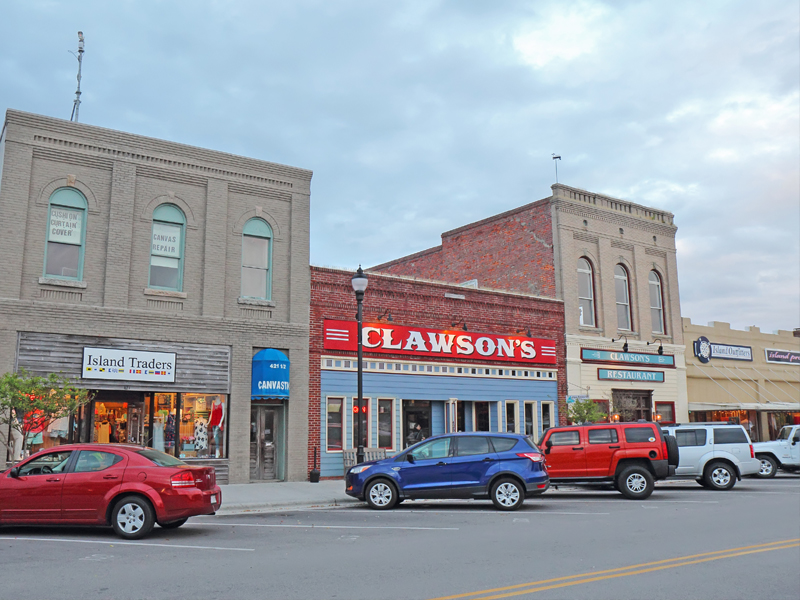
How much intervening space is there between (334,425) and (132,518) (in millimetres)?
11657

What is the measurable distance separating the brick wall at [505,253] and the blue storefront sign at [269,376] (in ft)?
41.2

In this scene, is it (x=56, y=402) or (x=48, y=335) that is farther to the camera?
(x=48, y=335)

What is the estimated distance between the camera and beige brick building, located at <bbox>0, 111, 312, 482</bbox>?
18.3 m

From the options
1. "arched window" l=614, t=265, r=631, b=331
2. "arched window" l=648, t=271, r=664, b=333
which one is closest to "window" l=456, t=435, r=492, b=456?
"arched window" l=614, t=265, r=631, b=331

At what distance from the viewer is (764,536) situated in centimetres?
1097

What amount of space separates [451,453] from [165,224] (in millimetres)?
10823

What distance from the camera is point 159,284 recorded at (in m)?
20.1

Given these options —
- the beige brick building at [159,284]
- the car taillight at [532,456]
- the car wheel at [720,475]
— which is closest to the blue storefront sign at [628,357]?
the car wheel at [720,475]

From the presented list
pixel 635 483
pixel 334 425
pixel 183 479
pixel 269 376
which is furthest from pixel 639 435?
pixel 183 479

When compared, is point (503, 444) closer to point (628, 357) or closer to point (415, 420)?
point (415, 420)

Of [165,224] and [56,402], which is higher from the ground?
[165,224]

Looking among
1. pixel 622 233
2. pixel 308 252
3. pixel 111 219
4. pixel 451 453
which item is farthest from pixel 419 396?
pixel 622 233

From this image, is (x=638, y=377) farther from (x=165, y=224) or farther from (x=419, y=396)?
(x=165, y=224)

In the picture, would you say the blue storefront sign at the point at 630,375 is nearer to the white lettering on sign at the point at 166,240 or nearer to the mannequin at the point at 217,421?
the mannequin at the point at 217,421
